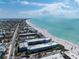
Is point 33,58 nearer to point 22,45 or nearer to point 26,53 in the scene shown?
point 26,53

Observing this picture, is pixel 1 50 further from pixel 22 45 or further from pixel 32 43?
pixel 32 43

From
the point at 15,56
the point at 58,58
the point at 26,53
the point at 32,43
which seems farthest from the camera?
the point at 32,43

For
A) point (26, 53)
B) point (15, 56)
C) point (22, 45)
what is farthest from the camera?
point (22, 45)

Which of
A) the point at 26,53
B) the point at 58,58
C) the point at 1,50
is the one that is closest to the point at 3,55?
the point at 1,50

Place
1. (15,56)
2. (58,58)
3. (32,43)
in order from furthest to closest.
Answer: (32,43) < (15,56) < (58,58)

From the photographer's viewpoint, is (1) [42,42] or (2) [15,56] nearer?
(2) [15,56]

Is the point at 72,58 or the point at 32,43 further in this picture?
the point at 32,43

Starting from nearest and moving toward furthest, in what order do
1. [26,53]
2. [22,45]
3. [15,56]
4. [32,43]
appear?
[15,56] → [26,53] → [22,45] → [32,43]

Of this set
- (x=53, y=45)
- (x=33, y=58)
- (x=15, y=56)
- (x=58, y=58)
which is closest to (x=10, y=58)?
(x=15, y=56)
